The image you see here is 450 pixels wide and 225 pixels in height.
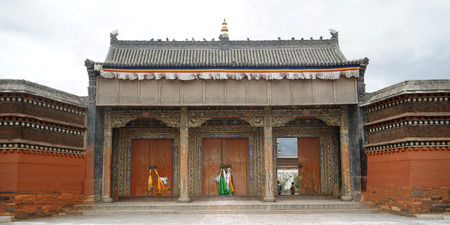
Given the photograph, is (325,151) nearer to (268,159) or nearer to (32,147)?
(268,159)

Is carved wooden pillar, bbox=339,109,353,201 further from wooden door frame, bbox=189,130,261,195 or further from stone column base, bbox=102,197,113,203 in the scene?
stone column base, bbox=102,197,113,203

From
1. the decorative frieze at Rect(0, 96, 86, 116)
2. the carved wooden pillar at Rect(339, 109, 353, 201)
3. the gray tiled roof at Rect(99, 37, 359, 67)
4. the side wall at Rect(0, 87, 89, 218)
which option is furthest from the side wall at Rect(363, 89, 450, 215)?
the decorative frieze at Rect(0, 96, 86, 116)

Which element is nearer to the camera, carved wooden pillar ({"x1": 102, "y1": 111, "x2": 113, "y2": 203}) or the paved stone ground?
the paved stone ground

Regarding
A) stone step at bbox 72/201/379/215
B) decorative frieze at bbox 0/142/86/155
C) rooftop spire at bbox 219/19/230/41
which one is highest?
rooftop spire at bbox 219/19/230/41

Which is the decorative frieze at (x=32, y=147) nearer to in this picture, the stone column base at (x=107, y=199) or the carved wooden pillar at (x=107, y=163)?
the carved wooden pillar at (x=107, y=163)

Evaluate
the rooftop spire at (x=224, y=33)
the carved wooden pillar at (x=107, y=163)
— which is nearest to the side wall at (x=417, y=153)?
the rooftop spire at (x=224, y=33)

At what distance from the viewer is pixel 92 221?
474 inches

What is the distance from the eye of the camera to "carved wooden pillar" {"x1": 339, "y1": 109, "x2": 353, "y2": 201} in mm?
14977

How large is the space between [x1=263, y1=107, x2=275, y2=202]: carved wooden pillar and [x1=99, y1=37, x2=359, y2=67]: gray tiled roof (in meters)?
2.81

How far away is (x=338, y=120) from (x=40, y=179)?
10.7 meters

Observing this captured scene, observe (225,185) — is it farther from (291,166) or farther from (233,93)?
(291,166)

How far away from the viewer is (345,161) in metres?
15.1

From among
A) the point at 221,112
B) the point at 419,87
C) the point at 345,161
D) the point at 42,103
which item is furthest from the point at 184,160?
the point at 419,87

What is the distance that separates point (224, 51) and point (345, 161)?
7.15 meters
